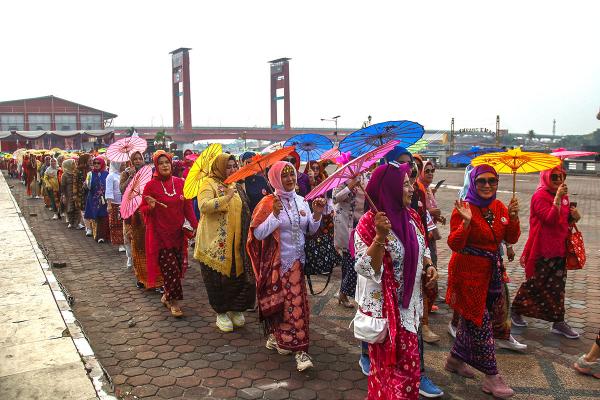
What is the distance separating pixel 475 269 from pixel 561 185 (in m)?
1.38

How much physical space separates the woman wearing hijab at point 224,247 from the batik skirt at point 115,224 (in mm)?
3984

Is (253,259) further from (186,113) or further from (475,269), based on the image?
(186,113)

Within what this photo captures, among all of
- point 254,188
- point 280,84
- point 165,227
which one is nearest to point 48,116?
point 280,84

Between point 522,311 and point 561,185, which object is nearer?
point 561,185

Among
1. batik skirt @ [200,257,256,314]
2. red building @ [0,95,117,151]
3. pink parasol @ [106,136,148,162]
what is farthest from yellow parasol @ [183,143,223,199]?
red building @ [0,95,117,151]

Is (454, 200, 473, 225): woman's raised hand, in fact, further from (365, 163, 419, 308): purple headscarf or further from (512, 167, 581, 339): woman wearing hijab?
(512, 167, 581, 339): woman wearing hijab

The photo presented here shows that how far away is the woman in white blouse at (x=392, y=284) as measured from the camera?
271 centimetres

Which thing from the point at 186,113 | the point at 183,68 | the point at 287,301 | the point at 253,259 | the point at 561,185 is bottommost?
the point at 287,301

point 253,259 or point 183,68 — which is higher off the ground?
point 183,68

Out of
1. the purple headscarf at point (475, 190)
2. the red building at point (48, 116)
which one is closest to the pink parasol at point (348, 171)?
the purple headscarf at point (475, 190)

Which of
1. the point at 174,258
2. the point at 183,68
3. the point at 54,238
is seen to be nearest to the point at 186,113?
the point at 183,68

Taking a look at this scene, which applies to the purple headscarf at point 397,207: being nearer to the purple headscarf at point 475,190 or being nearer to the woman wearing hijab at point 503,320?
the purple headscarf at point 475,190

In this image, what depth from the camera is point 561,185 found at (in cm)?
415

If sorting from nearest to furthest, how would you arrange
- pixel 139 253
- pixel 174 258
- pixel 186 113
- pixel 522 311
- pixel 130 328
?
pixel 522 311, pixel 130 328, pixel 174 258, pixel 139 253, pixel 186 113
